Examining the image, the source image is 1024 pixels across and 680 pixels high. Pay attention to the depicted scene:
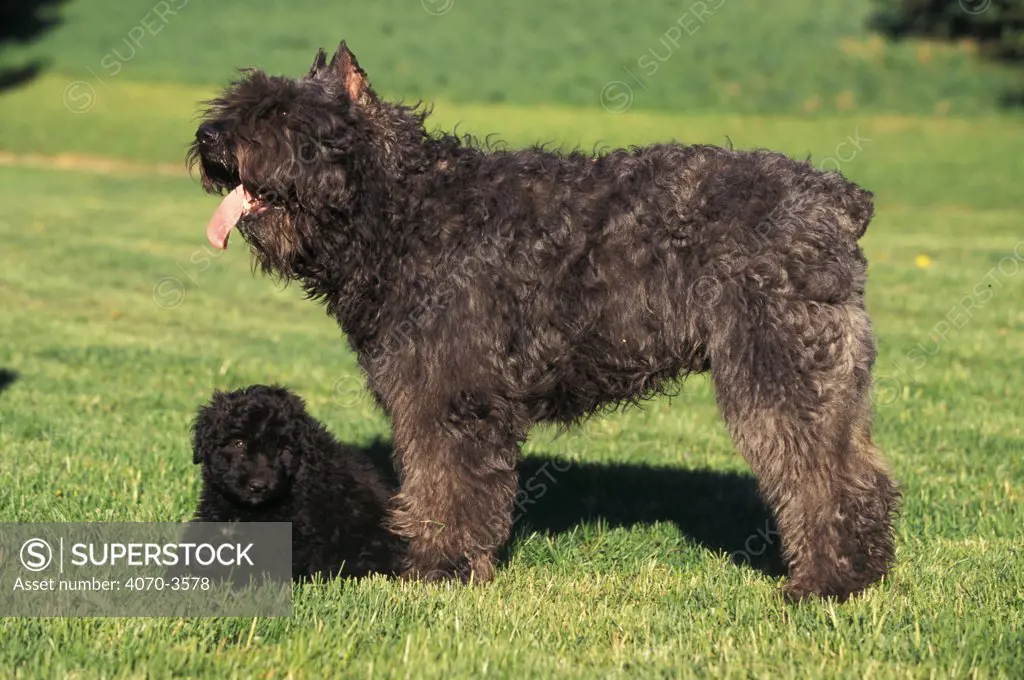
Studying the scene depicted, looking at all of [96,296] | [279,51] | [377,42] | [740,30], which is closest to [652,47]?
[740,30]

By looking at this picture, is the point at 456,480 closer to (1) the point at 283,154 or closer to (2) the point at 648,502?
(1) the point at 283,154

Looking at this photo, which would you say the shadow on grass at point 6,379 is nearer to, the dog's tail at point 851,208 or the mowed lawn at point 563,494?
the mowed lawn at point 563,494

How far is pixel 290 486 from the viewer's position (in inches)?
270

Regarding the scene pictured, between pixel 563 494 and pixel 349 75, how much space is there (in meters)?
3.51

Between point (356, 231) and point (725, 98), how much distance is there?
38167 mm

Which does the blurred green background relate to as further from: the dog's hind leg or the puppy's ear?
the puppy's ear

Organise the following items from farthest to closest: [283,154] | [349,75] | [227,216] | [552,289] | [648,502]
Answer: [648,502]
[349,75]
[552,289]
[227,216]
[283,154]

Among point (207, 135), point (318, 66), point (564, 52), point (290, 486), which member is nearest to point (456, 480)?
point (290, 486)

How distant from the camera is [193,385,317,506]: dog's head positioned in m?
6.62

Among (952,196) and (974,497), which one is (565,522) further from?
(952,196)

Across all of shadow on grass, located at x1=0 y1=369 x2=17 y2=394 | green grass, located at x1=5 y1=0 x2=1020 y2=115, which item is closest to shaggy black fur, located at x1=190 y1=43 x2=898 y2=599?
shadow on grass, located at x1=0 y1=369 x2=17 y2=394

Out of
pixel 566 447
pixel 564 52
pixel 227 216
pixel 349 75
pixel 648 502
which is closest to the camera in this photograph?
pixel 227 216

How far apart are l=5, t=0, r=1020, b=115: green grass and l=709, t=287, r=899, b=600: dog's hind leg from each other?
34915 mm

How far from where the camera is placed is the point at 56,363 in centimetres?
1199
